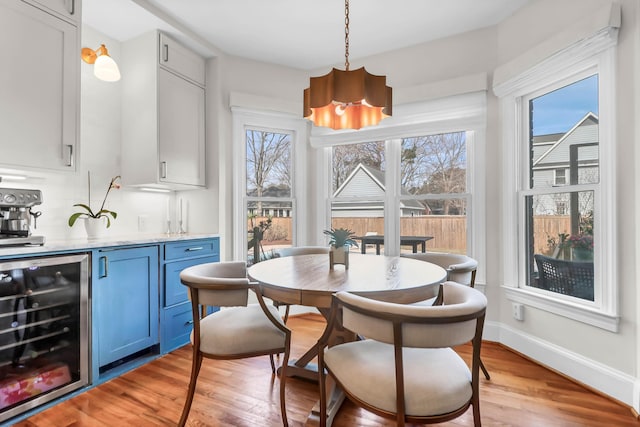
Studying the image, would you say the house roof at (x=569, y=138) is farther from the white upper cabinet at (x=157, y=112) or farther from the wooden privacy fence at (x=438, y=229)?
the white upper cabinet at (x=157, y=112)

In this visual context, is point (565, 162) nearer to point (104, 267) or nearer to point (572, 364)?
point (572, 364)

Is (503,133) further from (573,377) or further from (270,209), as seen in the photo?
(270,209)

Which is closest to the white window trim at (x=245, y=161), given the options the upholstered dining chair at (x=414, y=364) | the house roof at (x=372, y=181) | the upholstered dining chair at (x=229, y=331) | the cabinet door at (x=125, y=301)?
the house roof at (x=372, y=181)

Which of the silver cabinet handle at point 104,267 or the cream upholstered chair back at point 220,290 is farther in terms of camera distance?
the silver cabinet handle at point 104,267

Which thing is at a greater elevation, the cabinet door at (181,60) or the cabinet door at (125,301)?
the cabinet door at (181,60)

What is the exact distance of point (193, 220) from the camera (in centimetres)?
332

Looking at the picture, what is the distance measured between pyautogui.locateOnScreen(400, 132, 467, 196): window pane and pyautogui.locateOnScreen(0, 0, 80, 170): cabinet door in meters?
2.82

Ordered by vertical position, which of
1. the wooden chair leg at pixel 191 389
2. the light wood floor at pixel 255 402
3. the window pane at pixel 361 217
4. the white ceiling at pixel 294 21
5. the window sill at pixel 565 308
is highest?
the white ceiling at pixel 294 21

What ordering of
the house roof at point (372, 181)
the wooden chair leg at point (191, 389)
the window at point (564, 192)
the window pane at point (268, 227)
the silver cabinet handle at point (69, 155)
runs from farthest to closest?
the window pane at point (268, 227)
the house roof at point (372, 181)
the window at point (564, 192)
the silver cabinet handle at point (69, 155)
the wooden chair leg at point (191, 389)

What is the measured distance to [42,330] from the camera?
194 cm

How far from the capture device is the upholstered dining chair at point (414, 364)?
1.08 meters

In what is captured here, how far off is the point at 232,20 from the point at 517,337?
3613 millimetres

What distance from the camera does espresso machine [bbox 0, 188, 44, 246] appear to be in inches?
71.8

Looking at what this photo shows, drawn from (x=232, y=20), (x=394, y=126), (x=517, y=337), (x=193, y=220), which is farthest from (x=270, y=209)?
(x=517, y=337)
